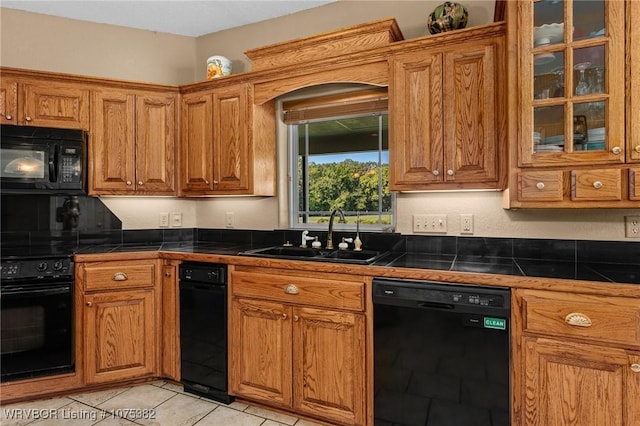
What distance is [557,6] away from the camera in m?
1.71

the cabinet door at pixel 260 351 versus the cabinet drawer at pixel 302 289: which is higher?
the cabinet drawer at pixel 302 289

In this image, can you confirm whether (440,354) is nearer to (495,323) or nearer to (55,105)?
(495,323)

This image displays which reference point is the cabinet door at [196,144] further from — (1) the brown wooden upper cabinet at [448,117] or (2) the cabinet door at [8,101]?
(1) the brown wooden upper cabinet at [448,117]

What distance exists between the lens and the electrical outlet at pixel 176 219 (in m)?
3.18

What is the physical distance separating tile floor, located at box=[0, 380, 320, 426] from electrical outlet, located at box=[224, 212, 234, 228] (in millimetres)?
1306

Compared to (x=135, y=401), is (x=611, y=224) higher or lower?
higher

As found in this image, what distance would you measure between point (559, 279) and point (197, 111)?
259 cm

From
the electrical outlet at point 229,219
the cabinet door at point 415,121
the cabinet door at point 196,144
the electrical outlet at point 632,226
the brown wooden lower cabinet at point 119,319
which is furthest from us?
the electrical outlet at point 229,219

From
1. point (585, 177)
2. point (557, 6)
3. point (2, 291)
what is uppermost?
point (557, 6)

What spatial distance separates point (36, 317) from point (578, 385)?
9.87 ft

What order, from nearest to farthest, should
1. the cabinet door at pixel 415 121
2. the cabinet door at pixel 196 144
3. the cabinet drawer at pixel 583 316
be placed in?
the cabinet drawer at pixel 583 316
the cabinet door at pixel 415 121
the cabinet door at pixel 196 144

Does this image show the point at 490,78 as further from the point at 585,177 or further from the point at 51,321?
the point at 51,321

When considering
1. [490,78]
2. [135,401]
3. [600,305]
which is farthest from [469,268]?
[135,401]

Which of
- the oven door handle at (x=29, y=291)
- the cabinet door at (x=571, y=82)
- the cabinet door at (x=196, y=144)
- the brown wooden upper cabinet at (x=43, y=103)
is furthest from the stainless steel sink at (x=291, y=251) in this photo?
the brown wooden upper cabinet at (x=43, y=103)
